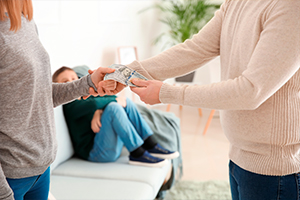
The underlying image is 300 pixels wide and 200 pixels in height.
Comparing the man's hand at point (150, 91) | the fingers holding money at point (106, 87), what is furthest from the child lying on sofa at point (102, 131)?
the man's hand at point (150, 91)

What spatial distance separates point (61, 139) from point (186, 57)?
1.16 m

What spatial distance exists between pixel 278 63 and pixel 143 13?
3.79 meters

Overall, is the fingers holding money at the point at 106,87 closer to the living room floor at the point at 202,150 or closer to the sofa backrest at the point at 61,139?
the sofa backrest at the point at 61,139

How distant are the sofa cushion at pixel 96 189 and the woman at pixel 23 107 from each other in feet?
2.08

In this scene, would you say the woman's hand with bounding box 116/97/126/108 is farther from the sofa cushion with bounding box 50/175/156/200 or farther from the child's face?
the sofa cushion with bounding box 50/175/156/200

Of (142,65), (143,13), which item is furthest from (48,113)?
(143,13)

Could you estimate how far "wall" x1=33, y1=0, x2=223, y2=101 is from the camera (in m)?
2.51

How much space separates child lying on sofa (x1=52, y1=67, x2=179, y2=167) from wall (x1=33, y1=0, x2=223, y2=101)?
0.48m

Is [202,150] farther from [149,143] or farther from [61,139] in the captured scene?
[61,139]

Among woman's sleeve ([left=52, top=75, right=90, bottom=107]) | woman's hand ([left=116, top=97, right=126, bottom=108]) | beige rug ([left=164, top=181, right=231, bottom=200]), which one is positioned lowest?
beige rug ([left=164, top=181, right=231, bottom=200])

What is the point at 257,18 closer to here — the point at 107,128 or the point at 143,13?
the point at 107,128

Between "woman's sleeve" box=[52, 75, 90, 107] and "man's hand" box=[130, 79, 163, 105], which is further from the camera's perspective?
"woman's sleeve" box=[52, 75, 90, 107]

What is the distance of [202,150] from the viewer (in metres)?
3.40

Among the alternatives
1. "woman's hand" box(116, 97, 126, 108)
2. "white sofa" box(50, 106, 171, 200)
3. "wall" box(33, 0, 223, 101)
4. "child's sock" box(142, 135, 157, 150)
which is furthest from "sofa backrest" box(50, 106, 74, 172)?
"wall" box(33, 0, 223, 101)
